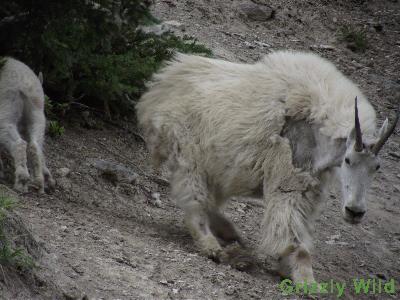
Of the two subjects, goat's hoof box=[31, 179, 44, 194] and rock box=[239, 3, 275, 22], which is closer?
goat's hoof box=[31, 179, 44, 194]

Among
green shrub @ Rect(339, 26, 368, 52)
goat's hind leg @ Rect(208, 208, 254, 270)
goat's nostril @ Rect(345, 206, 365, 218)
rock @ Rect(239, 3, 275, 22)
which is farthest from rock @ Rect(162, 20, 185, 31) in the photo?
goat's nostril @ Rect(345, 206, 365, 218)

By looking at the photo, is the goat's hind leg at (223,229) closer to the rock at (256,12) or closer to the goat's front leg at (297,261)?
the goat's front leg at (297,261)

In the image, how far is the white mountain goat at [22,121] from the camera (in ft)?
21.0

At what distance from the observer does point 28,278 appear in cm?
462

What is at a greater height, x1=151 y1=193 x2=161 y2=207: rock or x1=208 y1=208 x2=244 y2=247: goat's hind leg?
x1=208 y1=208 x2=244 y2=247: goat's hind leg

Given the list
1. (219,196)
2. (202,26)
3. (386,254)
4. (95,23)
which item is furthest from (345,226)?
(202,26)

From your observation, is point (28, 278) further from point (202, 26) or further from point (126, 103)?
point (202, 26)

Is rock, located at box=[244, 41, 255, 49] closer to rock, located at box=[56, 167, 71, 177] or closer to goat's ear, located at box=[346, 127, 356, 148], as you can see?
rock, located at box=[56, 167, 71, 177]

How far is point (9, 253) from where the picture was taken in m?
4.52

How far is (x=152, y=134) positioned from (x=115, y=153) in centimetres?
128

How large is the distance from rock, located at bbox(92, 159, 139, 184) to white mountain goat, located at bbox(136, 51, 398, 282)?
0.64 metres

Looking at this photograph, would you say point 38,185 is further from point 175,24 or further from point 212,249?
point 175,24

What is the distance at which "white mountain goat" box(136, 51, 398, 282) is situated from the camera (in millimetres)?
6441

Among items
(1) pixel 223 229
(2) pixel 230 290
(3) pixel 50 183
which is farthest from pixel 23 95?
(2) pixel 230 290
